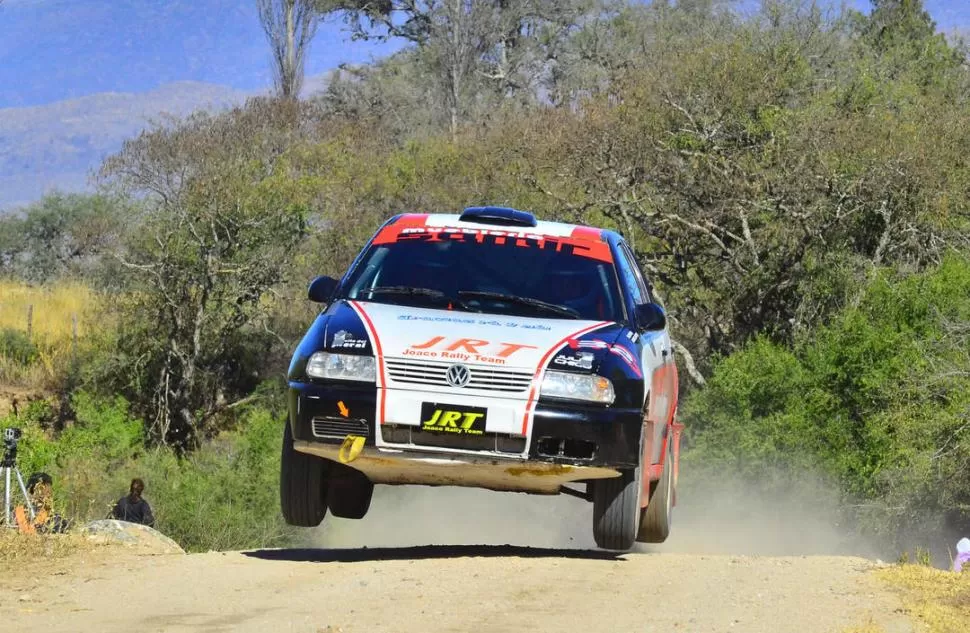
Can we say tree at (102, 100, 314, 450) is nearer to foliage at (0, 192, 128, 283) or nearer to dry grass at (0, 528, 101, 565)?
foliage at (0, 192, 128, 283)

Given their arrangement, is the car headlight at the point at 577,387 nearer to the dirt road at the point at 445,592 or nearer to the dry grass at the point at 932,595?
the dirt road at the point at 445,592

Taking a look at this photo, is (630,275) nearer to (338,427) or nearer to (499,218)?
(499,218)

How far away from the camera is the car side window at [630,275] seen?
9500mm

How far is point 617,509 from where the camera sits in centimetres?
878

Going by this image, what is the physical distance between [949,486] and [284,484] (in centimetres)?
1789

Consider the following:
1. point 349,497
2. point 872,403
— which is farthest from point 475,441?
point 872,403

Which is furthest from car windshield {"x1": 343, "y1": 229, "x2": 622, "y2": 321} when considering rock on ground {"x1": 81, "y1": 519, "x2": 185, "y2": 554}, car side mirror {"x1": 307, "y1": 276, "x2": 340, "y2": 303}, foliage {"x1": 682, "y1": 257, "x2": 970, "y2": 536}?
foliage {"x1": 682, "y1": 257, "x2": 970, "y2": 536}

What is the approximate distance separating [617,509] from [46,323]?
1503 inches

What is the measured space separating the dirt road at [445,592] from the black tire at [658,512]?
351 mm

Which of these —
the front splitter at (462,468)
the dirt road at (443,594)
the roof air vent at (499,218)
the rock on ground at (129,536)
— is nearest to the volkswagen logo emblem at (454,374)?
the front splitter at (462,468)

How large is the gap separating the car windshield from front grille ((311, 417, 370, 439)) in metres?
0.97

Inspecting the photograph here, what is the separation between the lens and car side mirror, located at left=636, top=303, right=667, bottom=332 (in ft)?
30.0

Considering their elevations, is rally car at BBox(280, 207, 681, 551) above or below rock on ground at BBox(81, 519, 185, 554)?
above

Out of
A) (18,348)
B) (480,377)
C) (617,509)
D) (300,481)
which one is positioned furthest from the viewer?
(18,348)
